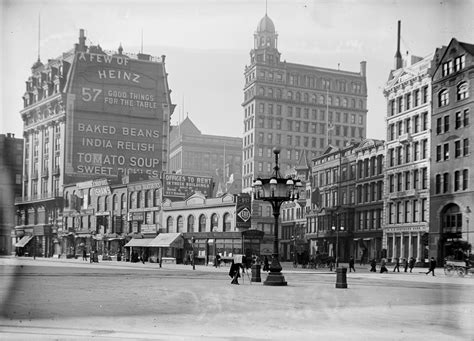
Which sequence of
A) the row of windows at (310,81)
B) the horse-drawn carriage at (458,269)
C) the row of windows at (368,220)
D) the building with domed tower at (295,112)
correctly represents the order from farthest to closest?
the building with domed tower at (295,112) → the row of windows at (310,81) → the row of windows at (368,220) → the horse-drawn carriage at (458,269)

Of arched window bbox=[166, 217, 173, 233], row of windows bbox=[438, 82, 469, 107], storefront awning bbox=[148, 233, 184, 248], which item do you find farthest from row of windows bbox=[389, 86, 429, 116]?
arched window bbox=[166, 217, 173, 233]

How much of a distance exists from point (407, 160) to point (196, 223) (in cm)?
2295

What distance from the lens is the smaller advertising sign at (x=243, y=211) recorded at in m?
55.9

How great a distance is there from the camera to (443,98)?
55.1 metres

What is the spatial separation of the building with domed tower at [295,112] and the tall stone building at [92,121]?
16.4 meters

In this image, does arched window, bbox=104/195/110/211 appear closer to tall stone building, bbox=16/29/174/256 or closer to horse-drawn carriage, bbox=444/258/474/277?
tall stone building, bbox=16/29/174/256

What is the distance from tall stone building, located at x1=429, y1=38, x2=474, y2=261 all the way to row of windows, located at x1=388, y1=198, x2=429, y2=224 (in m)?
2.25

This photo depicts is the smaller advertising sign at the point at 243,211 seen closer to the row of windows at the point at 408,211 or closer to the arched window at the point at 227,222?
the arched window at the point at 227,222

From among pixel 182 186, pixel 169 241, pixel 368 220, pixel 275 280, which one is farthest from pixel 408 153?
pixel 275 280

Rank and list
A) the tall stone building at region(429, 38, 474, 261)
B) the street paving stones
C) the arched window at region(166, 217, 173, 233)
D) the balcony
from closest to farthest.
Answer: the street paving stones
the tall stone building at region(429, 38, 474, 261)
the balcony
the arched window at region(166, 217, 173, 233)

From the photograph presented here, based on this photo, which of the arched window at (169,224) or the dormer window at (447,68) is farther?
the arched window at (169,224)

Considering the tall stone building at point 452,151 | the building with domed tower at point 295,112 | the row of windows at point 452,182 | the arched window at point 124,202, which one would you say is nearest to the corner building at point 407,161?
the tall stone building at point 452,151

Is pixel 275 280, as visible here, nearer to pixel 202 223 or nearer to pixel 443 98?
pixel 443 98

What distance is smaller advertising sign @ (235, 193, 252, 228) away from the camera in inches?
2200
